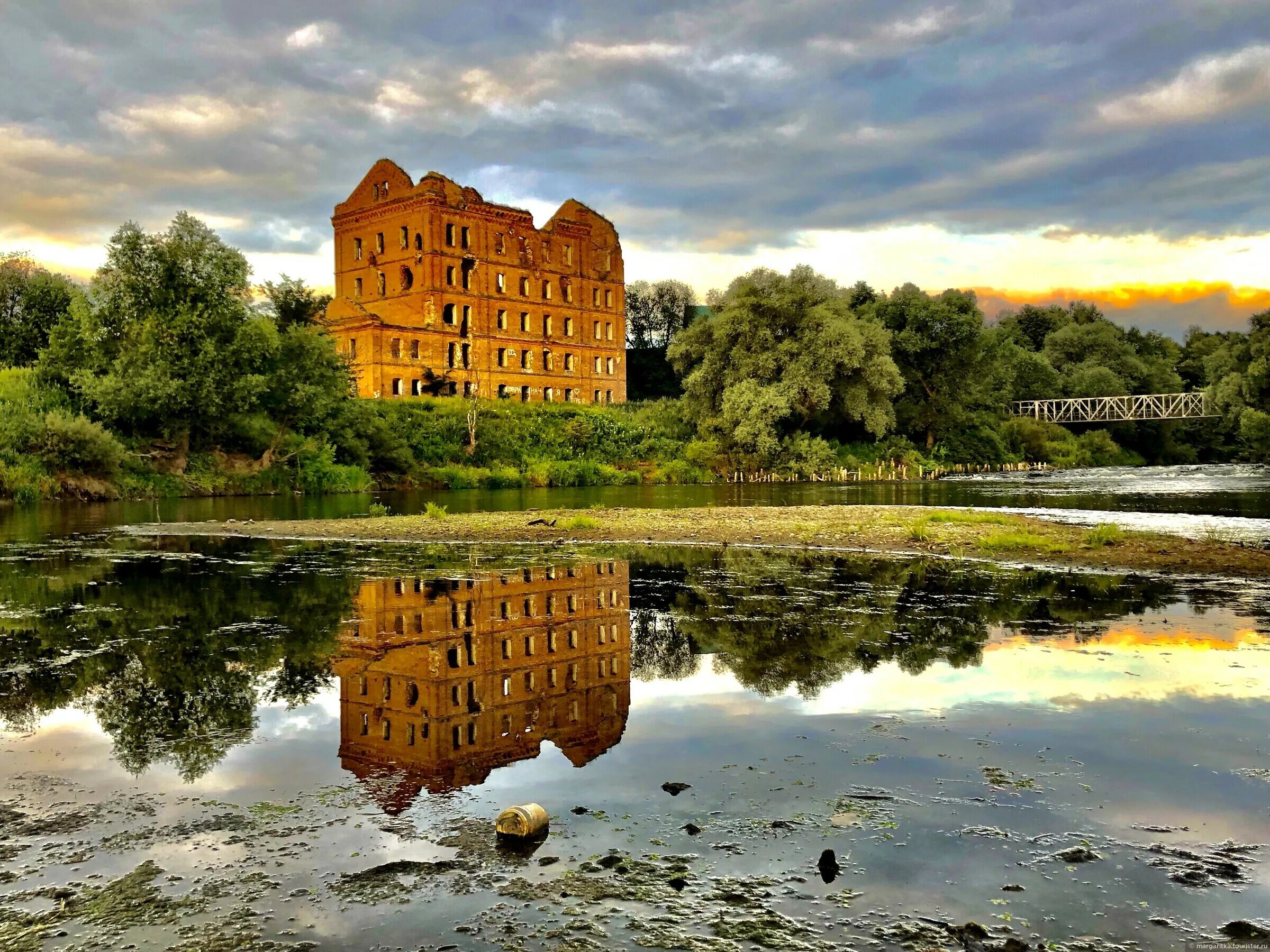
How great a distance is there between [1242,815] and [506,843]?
176 inches

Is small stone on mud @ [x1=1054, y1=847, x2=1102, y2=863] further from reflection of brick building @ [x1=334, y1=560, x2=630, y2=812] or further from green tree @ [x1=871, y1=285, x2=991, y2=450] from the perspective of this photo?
green tree @ [x1=871, y1=285, x2=991, y2=450]

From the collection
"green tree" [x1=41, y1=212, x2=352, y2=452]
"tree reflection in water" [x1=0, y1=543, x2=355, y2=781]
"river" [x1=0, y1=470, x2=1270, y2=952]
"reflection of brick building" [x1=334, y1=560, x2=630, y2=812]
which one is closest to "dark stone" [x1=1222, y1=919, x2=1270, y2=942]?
"river" [x1=0, y1=470, x2=1270, y2=952]

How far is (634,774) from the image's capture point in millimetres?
6824

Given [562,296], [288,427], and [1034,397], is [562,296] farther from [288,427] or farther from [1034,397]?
[1034,397]

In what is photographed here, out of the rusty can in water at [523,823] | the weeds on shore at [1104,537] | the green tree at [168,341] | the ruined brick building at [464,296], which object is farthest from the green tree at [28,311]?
the rusty can in water at [523,823]

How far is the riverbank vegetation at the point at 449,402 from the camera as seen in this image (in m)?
44.8

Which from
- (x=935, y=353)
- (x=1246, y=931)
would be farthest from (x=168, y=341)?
(x=935, y=353)

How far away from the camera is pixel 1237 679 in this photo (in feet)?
30.6

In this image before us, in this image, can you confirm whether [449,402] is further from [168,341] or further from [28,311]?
[28,311]

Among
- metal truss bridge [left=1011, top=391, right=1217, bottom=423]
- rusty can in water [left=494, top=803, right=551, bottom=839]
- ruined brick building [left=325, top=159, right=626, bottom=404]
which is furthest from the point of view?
metal truss bridge [left=1011, top=391, right=1217, bottom=423]

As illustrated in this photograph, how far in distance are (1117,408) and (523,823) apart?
119 m

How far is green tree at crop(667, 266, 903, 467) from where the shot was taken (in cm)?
6419

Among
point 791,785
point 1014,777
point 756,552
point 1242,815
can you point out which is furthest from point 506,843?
point 756,552

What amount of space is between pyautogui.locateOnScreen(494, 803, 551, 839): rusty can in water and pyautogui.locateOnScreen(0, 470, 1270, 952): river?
0.11 metres
